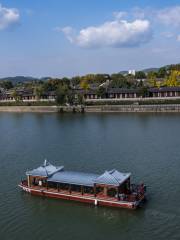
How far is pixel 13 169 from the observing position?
119 ft

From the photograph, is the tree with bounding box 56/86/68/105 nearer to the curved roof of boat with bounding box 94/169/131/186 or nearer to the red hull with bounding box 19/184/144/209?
the red hull with bounding box 19/184/144/209

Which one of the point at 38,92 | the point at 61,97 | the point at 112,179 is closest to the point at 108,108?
the point at 61,97

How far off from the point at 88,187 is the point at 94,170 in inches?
302

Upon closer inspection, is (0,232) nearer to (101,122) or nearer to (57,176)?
(57,176)

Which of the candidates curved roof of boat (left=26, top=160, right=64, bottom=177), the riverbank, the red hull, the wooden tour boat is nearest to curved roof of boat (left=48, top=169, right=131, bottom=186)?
the wooden tour boat

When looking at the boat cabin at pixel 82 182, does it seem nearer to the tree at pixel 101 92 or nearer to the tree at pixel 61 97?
the tree at pixel 61 97

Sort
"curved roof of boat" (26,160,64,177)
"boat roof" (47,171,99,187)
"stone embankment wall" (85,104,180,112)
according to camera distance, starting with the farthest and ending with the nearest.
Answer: "stone embankment wall" (85,104,180,112) < "curved roof of boat" (26,160,64,177) < "boat roof" (47,171,99,187)

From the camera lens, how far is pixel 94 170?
34.2 m

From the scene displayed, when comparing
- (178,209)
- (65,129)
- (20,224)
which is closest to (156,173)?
(178,209)

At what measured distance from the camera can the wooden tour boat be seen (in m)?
25.2

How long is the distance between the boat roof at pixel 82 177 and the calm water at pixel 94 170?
167cm

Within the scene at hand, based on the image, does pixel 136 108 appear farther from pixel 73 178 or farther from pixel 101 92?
pixel 73 178

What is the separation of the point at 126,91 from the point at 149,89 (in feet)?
21.9

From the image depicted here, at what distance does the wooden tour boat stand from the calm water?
0.57 metres
